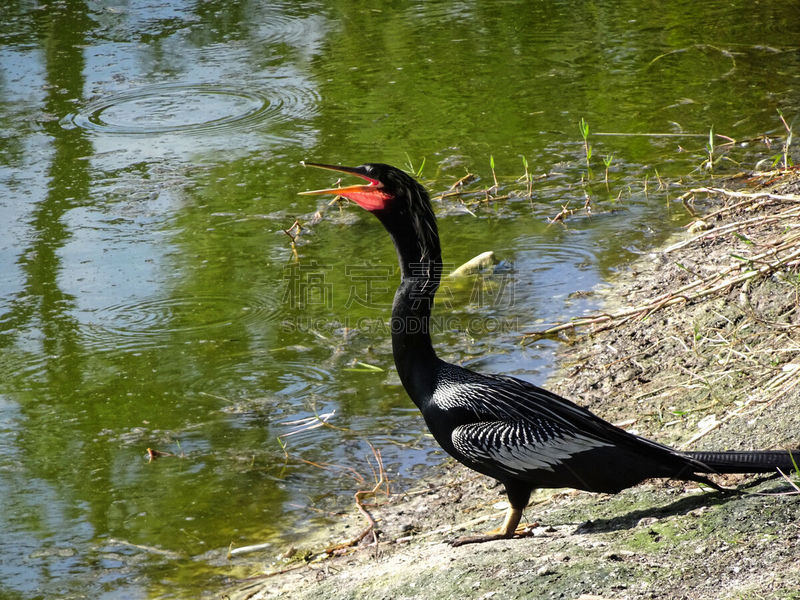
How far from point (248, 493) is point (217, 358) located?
1.40 m

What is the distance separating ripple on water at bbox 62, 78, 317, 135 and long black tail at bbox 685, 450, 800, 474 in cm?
714

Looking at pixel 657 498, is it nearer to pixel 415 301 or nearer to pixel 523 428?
pixel 523 428

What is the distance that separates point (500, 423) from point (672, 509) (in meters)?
0.69

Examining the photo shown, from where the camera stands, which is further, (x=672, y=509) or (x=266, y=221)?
(x=266, y=221)

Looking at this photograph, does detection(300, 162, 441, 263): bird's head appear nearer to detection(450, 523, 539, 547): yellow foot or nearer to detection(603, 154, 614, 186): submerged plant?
detection(450, 523, 539, 547): yellow foot

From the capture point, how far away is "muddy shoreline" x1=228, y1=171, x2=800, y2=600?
3.10 m

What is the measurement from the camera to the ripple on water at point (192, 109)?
9805mm

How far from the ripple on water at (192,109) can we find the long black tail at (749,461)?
7.14m

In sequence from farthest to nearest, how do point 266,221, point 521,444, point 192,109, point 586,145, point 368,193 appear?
point 192,109 < point 586,145 < point 266,221 < point 368,193 < point 521,444

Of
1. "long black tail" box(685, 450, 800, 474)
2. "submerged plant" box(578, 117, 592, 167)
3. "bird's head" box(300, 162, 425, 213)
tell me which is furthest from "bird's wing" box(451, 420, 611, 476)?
"submerged plant" box(578, 117, 592, 167)

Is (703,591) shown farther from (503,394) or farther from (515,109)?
(515,109)

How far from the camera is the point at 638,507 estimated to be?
3711mm

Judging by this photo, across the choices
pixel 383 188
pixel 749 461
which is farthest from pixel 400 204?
pixel 749 461

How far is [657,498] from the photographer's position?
376 centimetres
